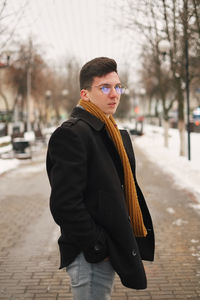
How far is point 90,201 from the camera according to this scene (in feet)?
6.98

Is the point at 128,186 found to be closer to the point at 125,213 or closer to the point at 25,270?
the point at 125,213

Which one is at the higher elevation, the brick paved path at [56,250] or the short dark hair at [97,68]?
the short dark hair at [97,68]

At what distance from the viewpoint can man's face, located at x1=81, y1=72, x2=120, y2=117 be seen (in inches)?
88.5

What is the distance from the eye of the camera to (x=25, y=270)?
486 cm

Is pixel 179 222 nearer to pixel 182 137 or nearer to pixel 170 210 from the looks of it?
pixel 170 210

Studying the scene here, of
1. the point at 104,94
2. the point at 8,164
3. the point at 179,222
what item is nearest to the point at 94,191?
the point at 104,94

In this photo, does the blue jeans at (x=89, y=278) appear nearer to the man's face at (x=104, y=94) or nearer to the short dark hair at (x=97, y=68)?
the man's face at (x=104, y=94)

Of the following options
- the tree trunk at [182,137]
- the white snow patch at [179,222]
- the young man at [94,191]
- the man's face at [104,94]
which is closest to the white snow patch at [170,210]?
the white snow patch at [179,222]

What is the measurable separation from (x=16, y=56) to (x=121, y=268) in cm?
4016

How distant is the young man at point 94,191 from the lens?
2.05 meters

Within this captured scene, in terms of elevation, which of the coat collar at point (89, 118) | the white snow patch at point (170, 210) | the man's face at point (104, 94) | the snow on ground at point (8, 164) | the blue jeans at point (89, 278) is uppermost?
the man's face at point (104, 94)

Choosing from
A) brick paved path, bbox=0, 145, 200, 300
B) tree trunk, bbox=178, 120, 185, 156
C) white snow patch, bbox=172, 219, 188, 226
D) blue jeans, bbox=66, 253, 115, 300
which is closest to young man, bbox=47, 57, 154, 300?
blue jeans, bbox=66, 253, 115, 300

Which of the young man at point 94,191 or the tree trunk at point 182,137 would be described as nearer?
the young man at point 94,191

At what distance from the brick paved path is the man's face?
254 cm
